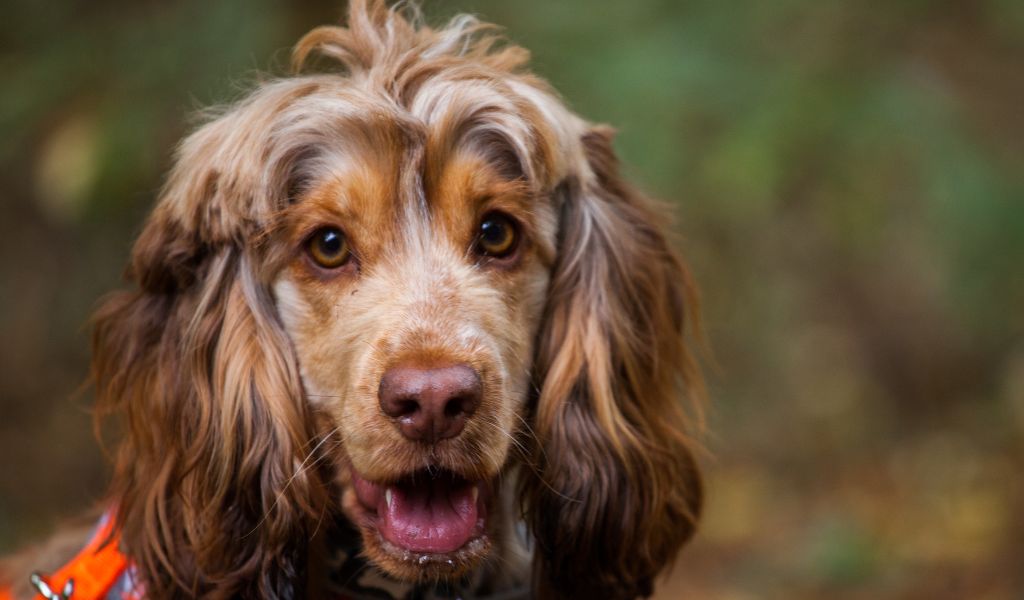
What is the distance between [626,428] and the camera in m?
3.53

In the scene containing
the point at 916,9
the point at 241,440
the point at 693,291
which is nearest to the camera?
the point at 241,440

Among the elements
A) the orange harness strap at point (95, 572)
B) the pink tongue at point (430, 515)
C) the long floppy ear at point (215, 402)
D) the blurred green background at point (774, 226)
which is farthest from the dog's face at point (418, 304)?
the blurred green background at point (774, 226)

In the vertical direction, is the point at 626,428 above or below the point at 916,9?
below

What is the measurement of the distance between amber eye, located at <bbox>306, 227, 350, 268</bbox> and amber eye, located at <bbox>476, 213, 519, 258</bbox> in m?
0.40

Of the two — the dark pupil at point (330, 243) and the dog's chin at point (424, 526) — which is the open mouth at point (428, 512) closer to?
the dog's chin at point (424, 526)

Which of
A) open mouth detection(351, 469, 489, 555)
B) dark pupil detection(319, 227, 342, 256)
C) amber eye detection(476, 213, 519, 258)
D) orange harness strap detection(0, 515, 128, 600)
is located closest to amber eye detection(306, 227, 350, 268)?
dark pupil detection(319, 227, 342, 256)

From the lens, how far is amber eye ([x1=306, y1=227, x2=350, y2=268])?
328 centimetres

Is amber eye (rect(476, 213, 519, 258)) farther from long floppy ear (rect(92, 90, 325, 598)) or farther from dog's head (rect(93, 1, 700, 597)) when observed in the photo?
long floppy ear (rect(92, 90, 325, 598))

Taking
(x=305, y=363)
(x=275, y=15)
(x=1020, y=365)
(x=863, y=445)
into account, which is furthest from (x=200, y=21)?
(x=1020, y=365)

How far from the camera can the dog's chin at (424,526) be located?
10.1 feet

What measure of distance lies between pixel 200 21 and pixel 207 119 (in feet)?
7.34

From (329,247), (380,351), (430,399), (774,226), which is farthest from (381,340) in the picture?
(774,226)

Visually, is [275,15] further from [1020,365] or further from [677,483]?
[1020,365]

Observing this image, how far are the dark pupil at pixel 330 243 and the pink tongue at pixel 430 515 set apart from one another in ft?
2.31
